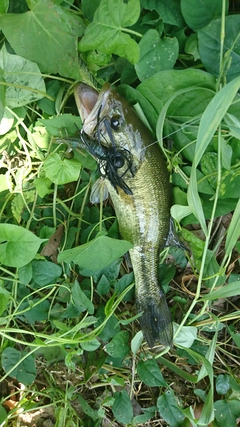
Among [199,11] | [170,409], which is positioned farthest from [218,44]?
[170,409]

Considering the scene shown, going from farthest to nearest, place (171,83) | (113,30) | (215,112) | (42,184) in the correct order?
1. (42,184)
2. (171,83)
3. (113,30)
4. (215,112)

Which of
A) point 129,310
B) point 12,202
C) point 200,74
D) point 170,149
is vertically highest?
point 200,74

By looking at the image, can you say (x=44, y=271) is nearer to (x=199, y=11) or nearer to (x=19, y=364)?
(x=19, y=364)

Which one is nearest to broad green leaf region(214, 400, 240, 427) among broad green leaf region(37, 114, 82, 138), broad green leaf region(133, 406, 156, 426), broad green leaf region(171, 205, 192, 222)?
broad green leaf region(133, 406, 156, 426)

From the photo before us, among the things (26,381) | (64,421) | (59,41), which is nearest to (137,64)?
(59,41)

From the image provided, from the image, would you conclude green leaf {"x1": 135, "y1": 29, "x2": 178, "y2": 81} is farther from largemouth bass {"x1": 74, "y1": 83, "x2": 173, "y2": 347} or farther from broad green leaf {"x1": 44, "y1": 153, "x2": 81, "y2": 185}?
broad green leaf {"x1": 44, "y1": 153, "x2": 81, "y2": 185}

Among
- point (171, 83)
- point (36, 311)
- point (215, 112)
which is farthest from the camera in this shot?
point (36, 311)

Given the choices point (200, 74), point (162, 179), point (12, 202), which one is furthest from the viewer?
point (12, 202)

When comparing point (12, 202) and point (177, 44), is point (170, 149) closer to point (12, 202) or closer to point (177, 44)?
point (177, 44)

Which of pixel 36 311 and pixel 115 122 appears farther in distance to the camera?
pixel 36 311
